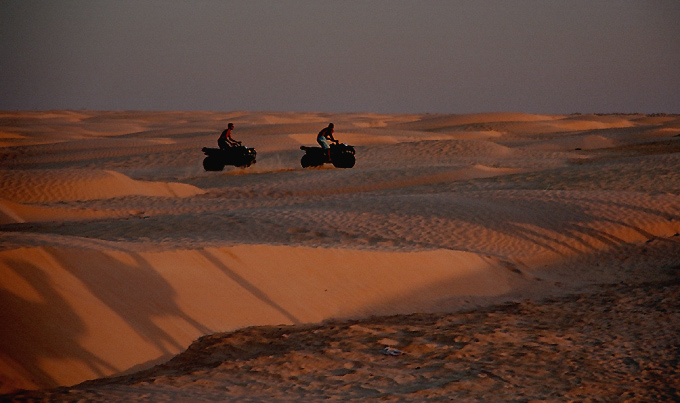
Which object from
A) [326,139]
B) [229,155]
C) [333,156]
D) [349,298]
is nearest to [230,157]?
[229,155]

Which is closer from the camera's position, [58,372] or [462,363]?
[58,372]

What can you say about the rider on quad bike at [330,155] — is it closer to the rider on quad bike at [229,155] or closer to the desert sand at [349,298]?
the rider on quad bike at [229,155]

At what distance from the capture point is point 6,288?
21.9 feet

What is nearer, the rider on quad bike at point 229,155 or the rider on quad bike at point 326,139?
the rider on quad bike at point 326,139

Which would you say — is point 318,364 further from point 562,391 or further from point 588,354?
point 588,354

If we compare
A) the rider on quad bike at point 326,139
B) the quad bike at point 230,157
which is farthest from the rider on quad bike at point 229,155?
the rider on quad bike at point 326,139

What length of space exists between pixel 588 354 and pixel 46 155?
29988mm

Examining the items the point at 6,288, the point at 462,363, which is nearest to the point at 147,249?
the point at 6,288

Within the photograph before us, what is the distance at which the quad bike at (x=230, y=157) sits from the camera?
22594mm

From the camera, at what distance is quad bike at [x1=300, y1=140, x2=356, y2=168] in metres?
22.8

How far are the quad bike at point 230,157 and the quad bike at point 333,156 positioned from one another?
1563 mm

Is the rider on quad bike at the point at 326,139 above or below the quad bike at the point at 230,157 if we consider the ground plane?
above

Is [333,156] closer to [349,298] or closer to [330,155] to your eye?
[330,155]

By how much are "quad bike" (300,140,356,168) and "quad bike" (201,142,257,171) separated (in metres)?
1.56
